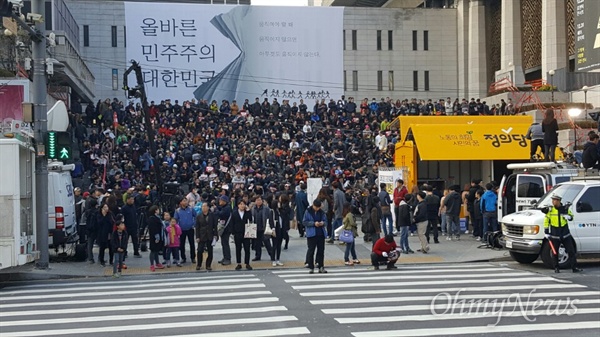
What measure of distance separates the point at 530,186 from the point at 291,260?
652 cm

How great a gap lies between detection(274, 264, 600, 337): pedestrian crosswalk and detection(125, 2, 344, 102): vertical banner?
35033 millimetres

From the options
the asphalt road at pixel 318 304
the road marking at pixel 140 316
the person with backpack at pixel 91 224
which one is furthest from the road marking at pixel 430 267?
the road marking at pixel 140 316

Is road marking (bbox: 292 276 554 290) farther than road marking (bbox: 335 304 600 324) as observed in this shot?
Yes

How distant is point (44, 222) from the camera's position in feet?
63.4

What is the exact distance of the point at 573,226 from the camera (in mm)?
18312

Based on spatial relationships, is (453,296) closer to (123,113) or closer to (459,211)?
(459,211)

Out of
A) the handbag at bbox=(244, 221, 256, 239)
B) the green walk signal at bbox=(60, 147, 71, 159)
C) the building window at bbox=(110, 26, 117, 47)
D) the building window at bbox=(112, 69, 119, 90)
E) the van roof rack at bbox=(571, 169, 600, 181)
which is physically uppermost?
the building window at bbox=(110, 26, 117, 47)

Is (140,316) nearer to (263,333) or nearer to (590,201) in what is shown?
(263,333)

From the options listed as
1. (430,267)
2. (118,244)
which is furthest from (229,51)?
(430,267)

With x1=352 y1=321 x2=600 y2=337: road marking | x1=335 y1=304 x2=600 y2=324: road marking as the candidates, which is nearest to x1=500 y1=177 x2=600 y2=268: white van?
x1=335 y1=304 x2=600 y2=324: road marking

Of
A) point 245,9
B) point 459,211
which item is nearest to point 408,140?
point 459,211

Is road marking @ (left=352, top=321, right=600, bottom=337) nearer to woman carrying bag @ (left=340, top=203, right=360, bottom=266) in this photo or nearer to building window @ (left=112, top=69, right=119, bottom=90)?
woman carrying bag @ (left=340, top=203, right=360, bottom=266)

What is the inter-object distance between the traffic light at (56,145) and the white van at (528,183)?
11561mm

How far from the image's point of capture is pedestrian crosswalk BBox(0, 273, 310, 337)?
1170cm
